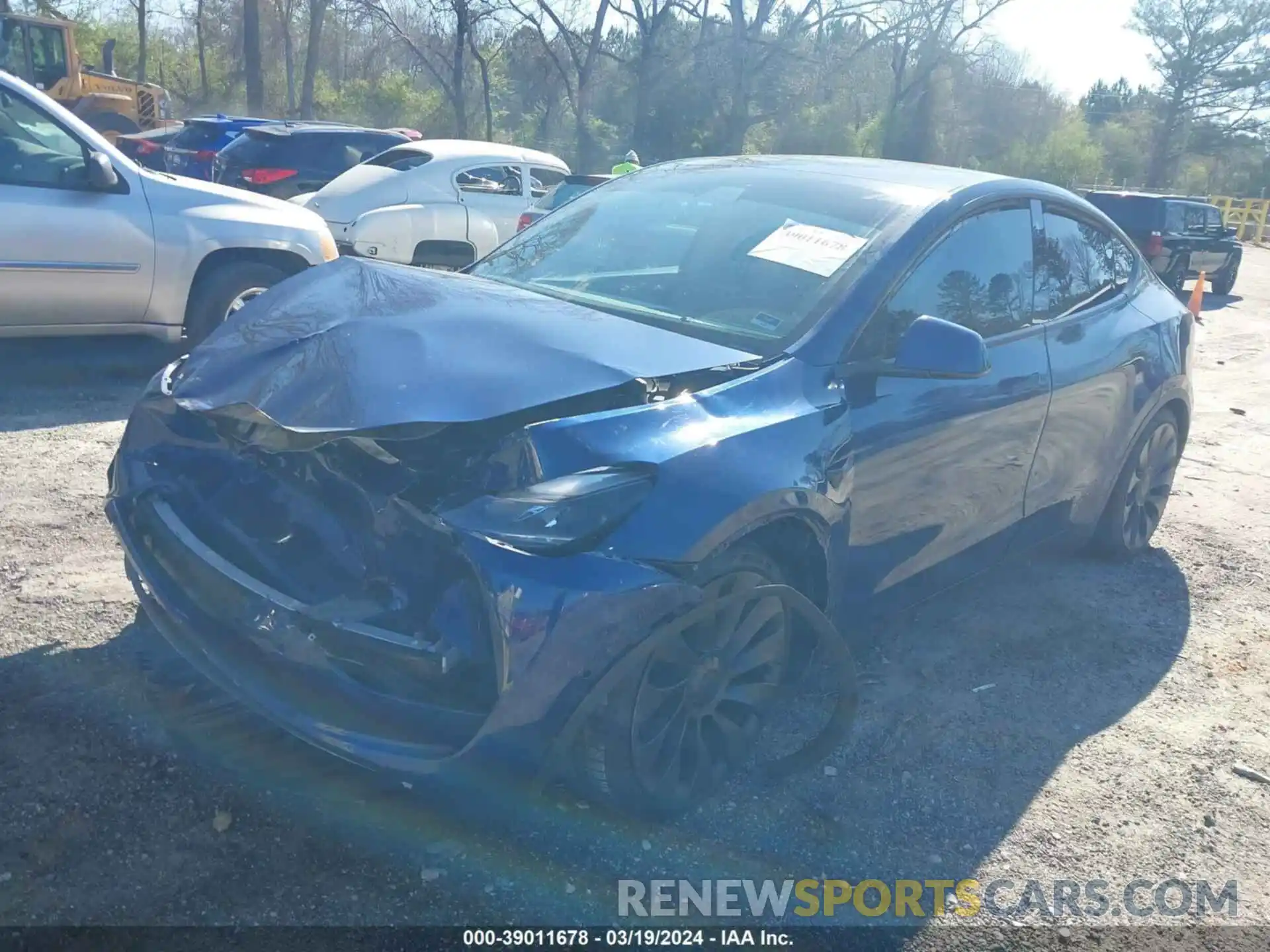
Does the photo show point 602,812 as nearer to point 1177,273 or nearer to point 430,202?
point 430,202

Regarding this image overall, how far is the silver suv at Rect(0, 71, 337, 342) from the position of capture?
6.23 metres

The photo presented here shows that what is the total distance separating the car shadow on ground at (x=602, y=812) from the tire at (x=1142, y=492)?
3.65 feet

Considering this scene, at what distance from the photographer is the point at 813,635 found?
3.22 m

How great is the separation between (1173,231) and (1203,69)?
3413cm

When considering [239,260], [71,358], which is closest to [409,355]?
[239,260]

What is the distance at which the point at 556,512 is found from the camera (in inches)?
102

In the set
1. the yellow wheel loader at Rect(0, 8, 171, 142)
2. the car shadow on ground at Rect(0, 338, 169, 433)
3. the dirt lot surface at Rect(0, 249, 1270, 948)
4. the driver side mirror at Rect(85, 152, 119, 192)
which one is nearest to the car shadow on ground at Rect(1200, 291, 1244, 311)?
the dirt lot surface at Rect(0, 249, 1270, 948)

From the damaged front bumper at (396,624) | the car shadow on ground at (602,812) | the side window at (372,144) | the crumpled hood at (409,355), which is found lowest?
the car shadow on ground at (602,812)

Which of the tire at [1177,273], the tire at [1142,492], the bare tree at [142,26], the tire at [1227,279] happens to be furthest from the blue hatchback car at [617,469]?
the bare tree at [142,26]

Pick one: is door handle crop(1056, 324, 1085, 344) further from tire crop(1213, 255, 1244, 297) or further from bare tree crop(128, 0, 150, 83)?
bare tree crop(128, 0, 150, 83)

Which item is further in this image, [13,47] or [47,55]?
[47,55]

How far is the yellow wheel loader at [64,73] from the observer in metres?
22.7

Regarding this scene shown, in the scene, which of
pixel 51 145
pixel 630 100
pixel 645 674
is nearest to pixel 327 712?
pixel 645 674

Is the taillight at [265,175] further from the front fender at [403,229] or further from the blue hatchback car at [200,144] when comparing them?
the front fender at [403,229]
